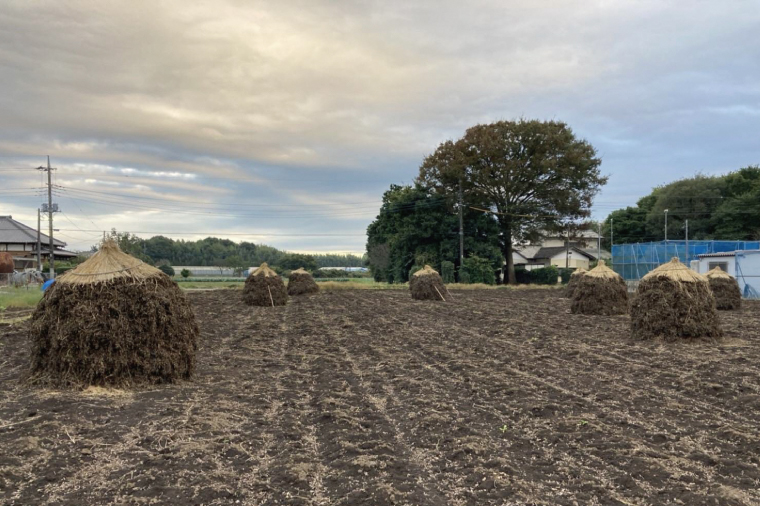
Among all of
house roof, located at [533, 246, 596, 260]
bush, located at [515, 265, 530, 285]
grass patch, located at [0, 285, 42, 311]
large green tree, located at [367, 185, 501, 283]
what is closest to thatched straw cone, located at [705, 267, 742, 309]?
large green tree, located at [367, 185, 501, 283]

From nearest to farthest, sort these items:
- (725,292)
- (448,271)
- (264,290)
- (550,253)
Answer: (725,292) < (264,290) < (448,271) < (550,253)

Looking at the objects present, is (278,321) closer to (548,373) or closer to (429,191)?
(548,373)

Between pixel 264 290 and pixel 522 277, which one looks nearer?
pixel 264 290

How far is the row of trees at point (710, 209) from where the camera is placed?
5041 cm

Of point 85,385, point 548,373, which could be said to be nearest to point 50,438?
point 85,385

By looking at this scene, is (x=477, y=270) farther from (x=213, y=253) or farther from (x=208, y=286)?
(x=213, y=253)

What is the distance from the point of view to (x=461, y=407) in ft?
21.2

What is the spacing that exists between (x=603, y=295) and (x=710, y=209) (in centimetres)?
4734

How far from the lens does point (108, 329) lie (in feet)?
22.5

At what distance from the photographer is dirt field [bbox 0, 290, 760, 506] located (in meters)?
4.05

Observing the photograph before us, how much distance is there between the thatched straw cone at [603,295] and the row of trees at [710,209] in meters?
41.9

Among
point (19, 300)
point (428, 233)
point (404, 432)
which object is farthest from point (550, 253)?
point (404, 432)

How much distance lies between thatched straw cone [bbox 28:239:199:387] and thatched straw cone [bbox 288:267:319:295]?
21.0 m

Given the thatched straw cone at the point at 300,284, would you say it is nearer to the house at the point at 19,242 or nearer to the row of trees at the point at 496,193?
the row of trees at the point at 496,193
